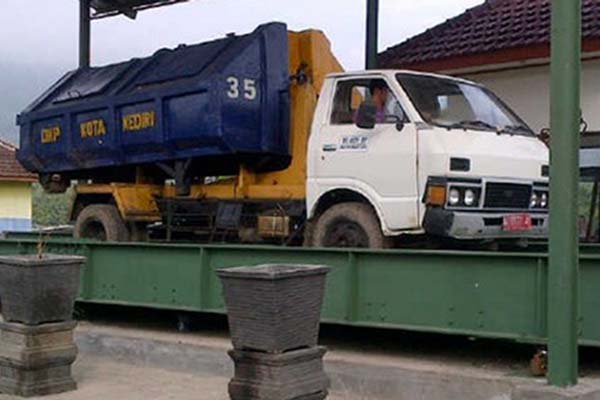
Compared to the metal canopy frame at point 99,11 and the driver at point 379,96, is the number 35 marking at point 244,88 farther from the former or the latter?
the metal canopy frame at point 99,11

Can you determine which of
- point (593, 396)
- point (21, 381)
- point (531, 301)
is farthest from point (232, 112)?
point (593, 396)

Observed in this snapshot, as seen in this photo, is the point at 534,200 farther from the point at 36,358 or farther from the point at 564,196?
the point at 36,358

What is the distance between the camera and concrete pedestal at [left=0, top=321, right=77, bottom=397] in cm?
826

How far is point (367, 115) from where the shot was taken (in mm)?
8812

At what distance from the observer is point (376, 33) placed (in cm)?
1360

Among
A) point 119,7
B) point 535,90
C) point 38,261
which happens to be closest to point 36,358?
point 38,261

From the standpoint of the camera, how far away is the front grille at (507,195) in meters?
8.63

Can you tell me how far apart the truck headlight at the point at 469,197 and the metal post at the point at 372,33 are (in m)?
5.45

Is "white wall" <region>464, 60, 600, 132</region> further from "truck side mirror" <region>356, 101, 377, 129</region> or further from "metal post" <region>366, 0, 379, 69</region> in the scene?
"truck side mirror" <region>356, 101, 377, 129</region>

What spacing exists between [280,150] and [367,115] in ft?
6.30

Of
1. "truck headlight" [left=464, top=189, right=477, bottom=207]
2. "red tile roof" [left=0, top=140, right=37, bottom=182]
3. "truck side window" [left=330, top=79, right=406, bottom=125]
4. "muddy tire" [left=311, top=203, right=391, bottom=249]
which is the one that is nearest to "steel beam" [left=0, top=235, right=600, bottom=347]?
"muddy tire" [left=311, top=203, right=391, bottom=249]

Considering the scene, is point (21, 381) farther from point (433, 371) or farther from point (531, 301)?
point (531, 301)

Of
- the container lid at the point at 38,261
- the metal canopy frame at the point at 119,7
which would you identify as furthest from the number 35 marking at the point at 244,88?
the metal canopy frame at the point at 119,7

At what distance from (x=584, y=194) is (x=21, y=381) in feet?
24.6
